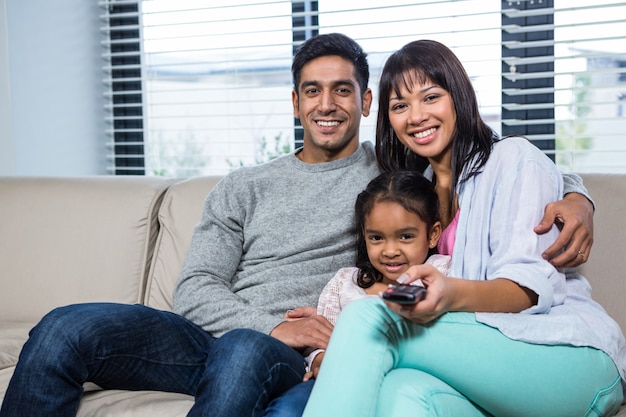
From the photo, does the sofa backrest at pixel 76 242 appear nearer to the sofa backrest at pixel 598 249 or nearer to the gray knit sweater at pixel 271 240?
the sofa backrest at pixel 598 249

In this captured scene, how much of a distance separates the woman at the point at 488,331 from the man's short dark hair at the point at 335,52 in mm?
329

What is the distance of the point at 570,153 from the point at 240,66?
52.3 inches

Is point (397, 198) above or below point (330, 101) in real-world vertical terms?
below

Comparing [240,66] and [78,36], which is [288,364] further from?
[78,36]

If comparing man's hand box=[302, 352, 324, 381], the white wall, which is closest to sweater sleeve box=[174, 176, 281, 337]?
man's hand box=[302, 352, 324, 381]

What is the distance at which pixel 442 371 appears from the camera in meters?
1.20

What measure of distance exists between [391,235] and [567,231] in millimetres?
384

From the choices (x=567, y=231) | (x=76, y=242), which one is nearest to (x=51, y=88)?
(x=76, y=242)

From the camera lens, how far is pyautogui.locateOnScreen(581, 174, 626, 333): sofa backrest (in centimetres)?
172

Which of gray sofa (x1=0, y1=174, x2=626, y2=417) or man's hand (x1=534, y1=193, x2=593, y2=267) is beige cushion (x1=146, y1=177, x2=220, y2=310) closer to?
gray sofa (x1=0, y1=174, x2=626, y2=417)

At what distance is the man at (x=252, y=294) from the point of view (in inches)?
55.7

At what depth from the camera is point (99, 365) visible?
1514 mm

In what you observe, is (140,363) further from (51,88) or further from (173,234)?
(51,88)

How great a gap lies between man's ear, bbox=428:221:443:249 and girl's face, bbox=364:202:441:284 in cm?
1
